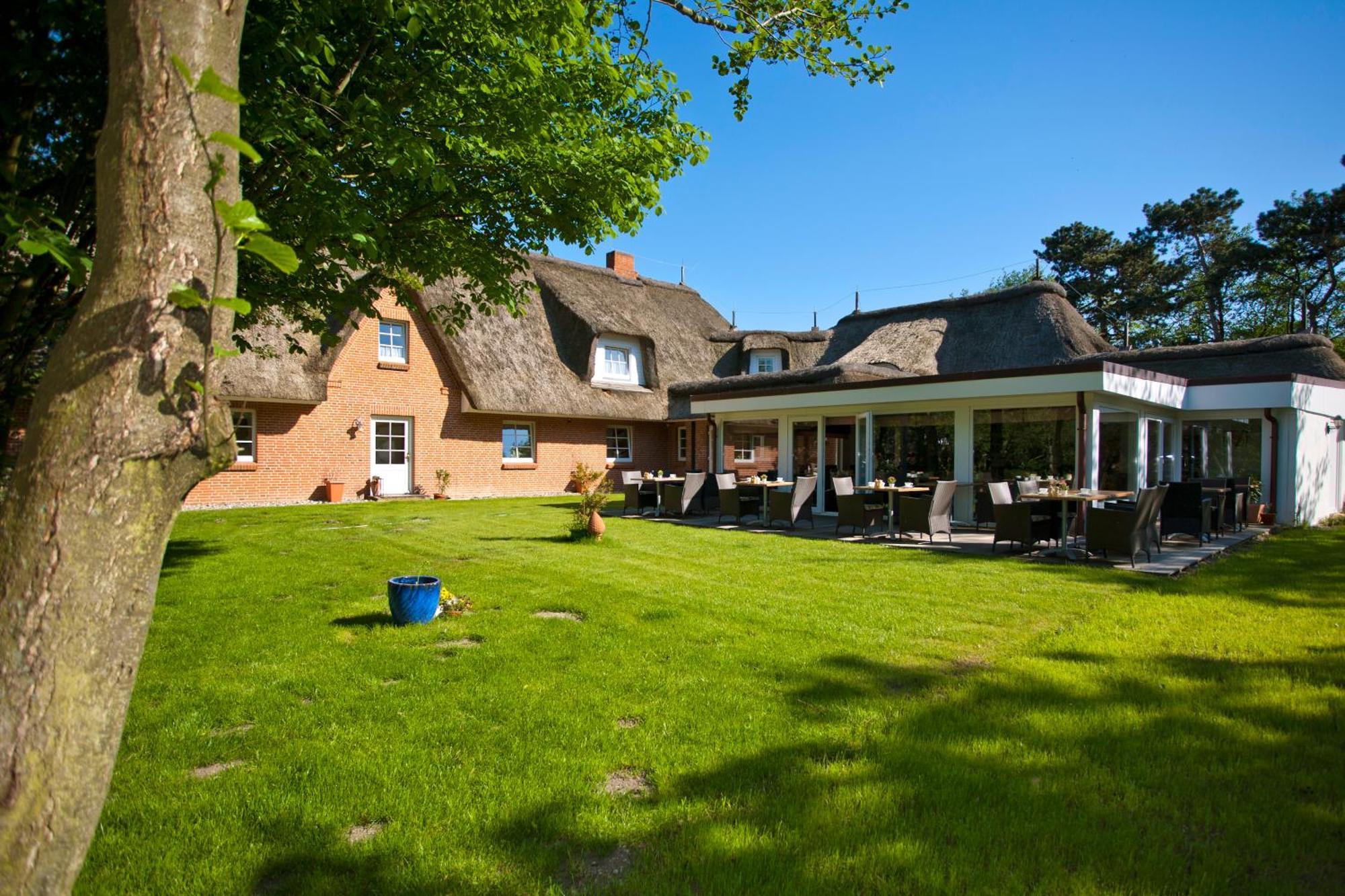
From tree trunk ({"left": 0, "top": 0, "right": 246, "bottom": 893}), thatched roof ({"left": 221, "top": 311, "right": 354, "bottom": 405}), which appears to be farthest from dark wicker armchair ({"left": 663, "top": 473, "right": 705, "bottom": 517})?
tree trunk ({"left": 0, "top": 0, "right": 246, "bottom": 893})

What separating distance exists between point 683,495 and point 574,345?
870 centimetres

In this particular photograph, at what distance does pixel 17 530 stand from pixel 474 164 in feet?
17.7

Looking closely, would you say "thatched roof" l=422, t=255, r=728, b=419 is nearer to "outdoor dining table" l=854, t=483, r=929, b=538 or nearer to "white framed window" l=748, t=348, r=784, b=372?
"white framed window" l=748, t=348, r=784, b=372

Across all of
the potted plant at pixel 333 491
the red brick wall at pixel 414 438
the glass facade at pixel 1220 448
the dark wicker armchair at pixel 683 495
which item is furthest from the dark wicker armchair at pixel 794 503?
the potted plant at pixel 333 491

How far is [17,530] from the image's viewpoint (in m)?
1.21

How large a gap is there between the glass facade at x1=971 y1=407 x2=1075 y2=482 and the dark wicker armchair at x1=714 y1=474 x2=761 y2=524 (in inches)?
153

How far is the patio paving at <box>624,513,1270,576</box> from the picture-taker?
870 centimetres

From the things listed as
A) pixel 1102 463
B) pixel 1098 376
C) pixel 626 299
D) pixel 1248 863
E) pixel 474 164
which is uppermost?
pixel 626 299

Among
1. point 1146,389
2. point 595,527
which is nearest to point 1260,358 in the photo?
point 1146,389

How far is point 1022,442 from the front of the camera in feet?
39.5

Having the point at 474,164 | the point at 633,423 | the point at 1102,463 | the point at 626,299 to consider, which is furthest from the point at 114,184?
the point at 626,299

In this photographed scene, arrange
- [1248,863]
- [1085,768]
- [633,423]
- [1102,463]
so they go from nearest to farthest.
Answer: [1248,863] → [1085,768] → [1102,463] → [633,423]

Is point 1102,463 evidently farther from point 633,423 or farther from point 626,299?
point 626,299

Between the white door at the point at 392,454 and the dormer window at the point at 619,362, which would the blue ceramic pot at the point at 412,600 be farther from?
the dormer window at the point at 619,362
